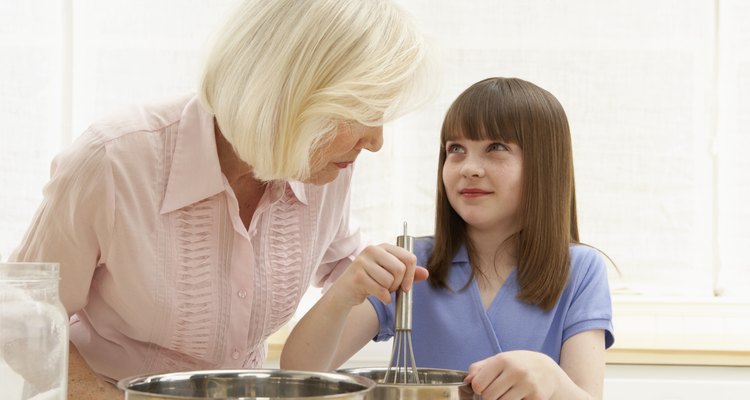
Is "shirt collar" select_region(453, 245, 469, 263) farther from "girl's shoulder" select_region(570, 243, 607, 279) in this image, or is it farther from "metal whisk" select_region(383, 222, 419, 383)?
"metal whisk" select_region(383, 222, 419, 383)

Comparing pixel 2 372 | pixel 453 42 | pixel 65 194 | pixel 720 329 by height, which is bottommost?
pixel 720 329

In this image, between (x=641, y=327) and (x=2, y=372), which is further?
(x=641, y=327)

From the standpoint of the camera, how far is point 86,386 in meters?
1.02

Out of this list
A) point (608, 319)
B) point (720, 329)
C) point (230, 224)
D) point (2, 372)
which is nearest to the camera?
point (2, 372)

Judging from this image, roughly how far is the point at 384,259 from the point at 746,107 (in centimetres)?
128

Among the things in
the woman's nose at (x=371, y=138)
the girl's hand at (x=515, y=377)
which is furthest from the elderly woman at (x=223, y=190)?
the girl's hand at (x=515, y=377)

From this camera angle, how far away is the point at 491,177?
136 cm

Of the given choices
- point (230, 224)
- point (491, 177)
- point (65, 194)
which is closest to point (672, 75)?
point (491, 177)

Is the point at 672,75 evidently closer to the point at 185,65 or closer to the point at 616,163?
the point at 616,163

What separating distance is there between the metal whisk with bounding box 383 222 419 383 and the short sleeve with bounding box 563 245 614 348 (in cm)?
45

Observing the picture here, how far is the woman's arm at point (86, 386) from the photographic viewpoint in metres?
1.00

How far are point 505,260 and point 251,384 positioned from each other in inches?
31.2

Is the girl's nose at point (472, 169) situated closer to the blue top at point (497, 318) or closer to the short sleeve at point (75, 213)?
the blue top at point (497, 318)

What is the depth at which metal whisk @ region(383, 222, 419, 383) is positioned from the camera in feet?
2.61
